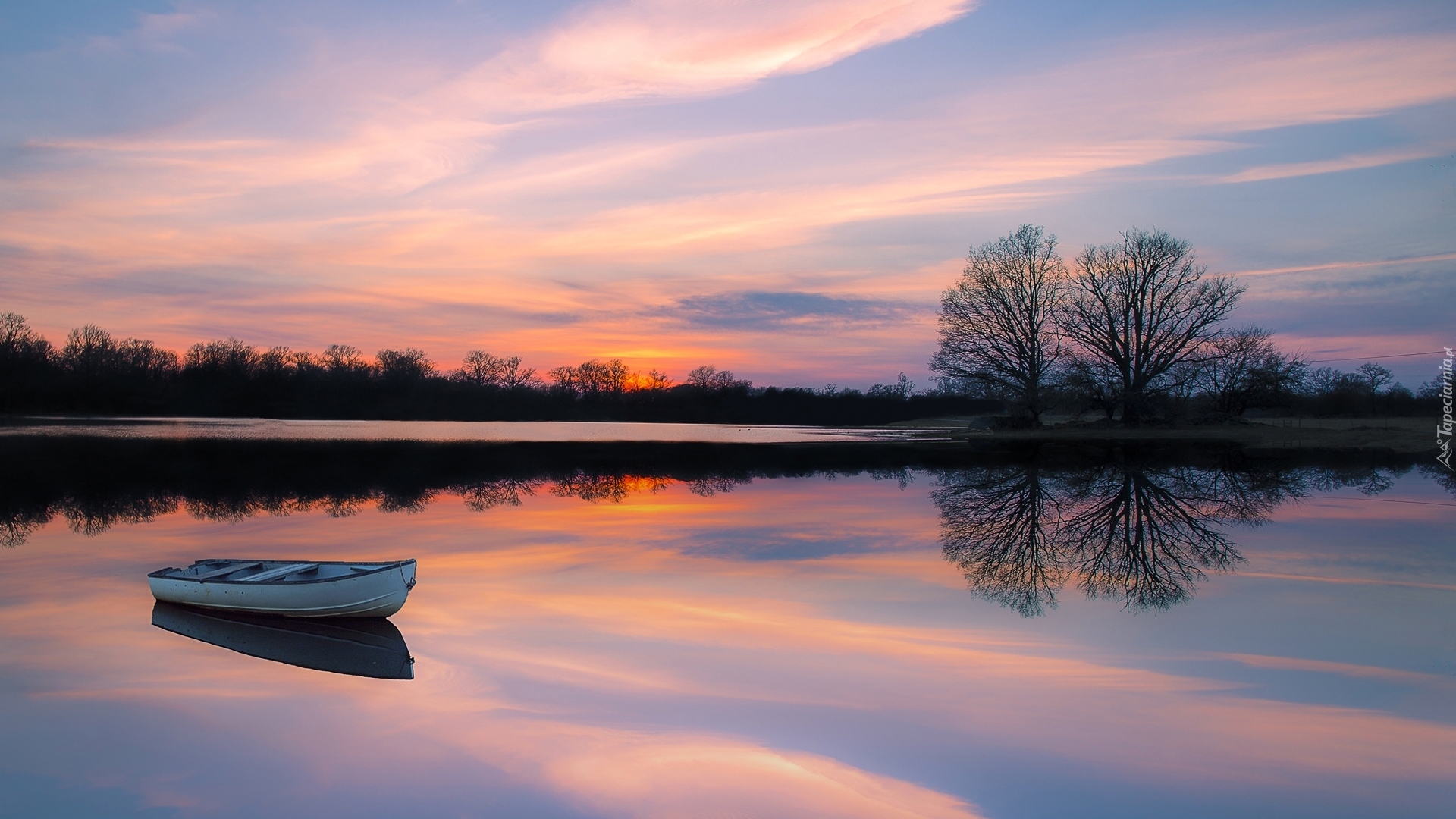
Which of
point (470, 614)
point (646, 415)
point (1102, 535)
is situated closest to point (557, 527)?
point (470, 614)

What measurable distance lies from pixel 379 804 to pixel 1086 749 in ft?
18.1

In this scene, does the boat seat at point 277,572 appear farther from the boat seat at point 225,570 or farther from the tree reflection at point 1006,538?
the tree reflection at point 1006,538

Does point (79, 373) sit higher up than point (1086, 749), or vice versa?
point (79, 373)

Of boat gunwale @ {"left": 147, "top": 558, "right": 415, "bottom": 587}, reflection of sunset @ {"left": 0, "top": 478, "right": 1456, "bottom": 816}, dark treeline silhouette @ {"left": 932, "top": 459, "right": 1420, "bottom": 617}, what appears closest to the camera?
reflection of sunset @ {"left": 0, "top": 478, "right": 1456, "bottom": 816}

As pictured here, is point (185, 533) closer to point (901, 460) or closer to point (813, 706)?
point (813, 706)

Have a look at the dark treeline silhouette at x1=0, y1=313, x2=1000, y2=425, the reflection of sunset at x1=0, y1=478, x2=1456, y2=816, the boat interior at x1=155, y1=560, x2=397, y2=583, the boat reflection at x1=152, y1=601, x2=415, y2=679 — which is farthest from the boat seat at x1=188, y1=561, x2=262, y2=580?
the dark treeline silhouette at x1=0, y1=313, x2=1000, y2=425

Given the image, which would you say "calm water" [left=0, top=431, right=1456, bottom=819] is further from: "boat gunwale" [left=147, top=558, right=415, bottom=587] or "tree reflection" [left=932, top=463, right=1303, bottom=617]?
"boat gunwale" [left=147, top=558, right=415, bottom=587]

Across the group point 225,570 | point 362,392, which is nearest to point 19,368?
point 362,392

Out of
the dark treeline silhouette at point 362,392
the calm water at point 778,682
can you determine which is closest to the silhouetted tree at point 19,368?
the dark treeline silhouette at point 362,392

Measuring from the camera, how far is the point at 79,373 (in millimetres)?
103625

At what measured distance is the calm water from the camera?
20.6 feet

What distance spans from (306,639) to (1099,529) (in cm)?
1498

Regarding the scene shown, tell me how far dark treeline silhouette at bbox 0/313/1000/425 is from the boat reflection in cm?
10281

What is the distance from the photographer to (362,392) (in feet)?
396
